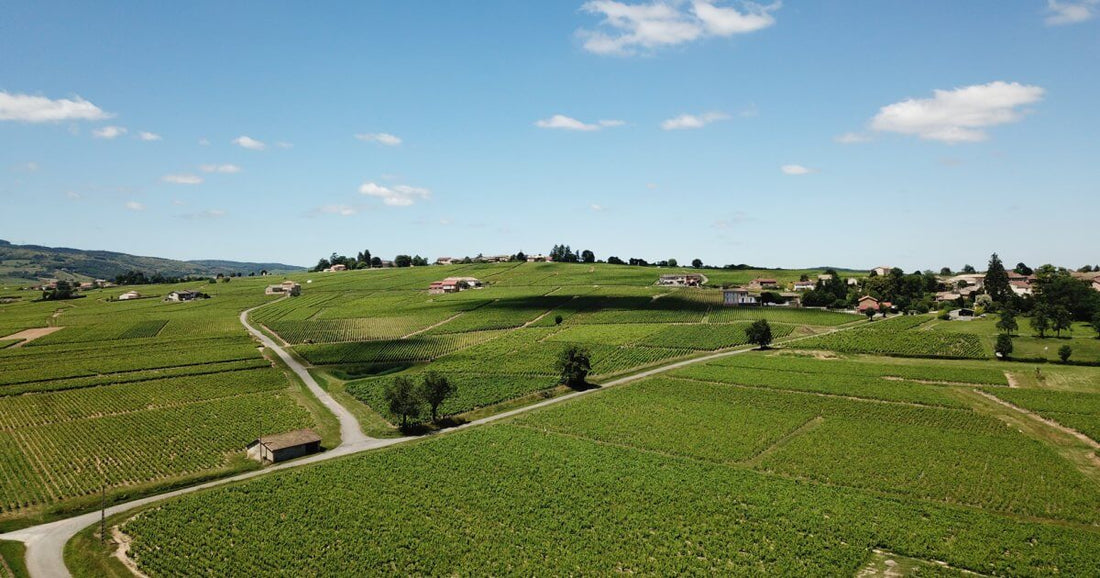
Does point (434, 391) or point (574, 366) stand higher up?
point (574, 366)

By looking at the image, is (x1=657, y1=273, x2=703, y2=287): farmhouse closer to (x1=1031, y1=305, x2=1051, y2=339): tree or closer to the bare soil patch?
(x1=1031, y1=305, x2=1051, y2=339): tree

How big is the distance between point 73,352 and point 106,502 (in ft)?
243

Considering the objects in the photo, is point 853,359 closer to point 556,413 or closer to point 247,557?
point 556,413

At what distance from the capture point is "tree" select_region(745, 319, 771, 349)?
104062 millimetres

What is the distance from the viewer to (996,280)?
148 meters

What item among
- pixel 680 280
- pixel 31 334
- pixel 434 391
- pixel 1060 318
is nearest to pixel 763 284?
pixel 680 280

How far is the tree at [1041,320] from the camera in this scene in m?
96.2

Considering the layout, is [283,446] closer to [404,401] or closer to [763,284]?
[404,401]

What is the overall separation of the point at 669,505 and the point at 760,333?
65.7m

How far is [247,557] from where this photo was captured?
3947 centimetres

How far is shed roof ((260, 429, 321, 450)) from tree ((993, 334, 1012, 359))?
316ft

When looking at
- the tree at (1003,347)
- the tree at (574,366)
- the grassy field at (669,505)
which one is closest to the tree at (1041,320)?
the tree at (1003,347)

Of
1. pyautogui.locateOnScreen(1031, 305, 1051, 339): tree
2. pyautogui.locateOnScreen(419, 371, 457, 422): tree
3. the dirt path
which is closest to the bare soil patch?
the dirt path

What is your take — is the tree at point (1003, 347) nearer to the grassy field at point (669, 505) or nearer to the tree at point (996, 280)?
the grassy field at point (669, 505)
